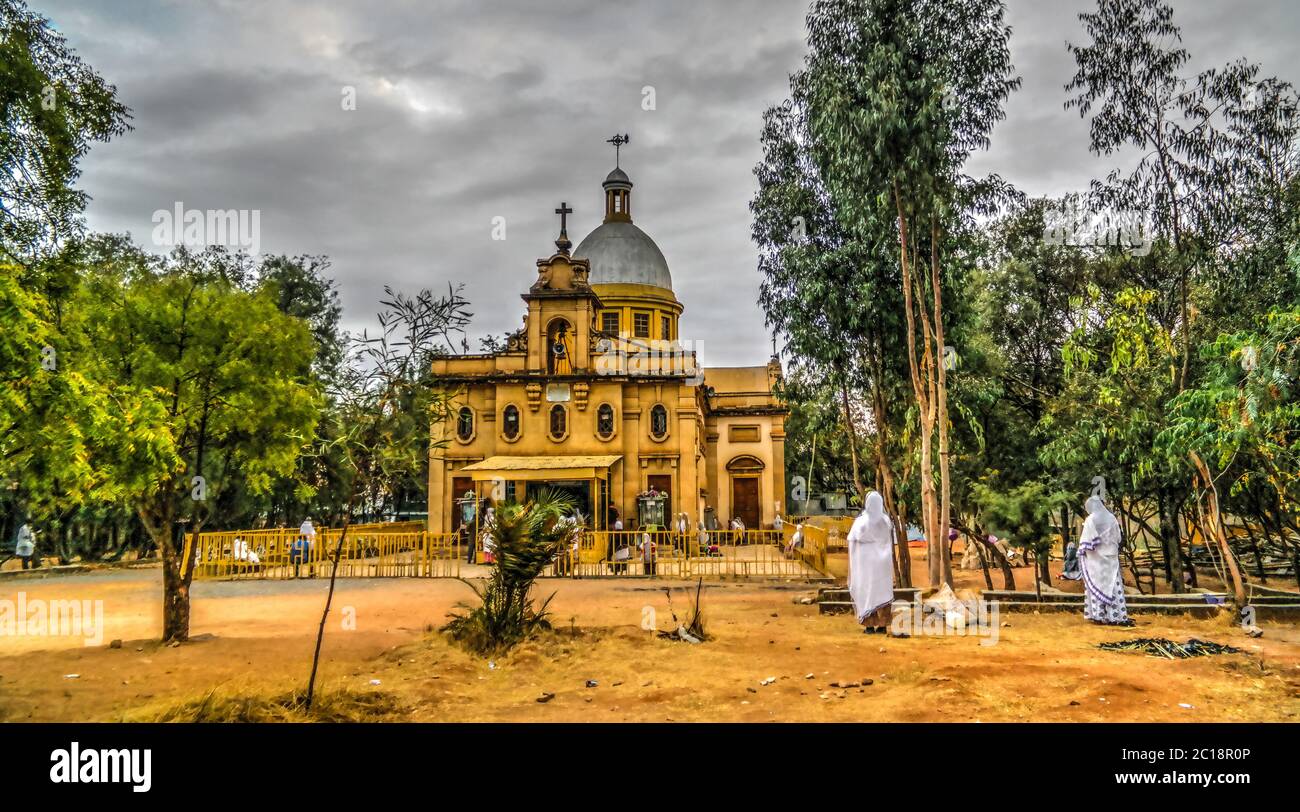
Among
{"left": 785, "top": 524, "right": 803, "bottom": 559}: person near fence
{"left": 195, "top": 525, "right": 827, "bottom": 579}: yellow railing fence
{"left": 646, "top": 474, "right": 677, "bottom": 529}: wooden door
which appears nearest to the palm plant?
{"left": 195, "top": 525, "right": 827, "bottom": 579}: yellow railing fence

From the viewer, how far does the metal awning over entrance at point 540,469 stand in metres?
24.4

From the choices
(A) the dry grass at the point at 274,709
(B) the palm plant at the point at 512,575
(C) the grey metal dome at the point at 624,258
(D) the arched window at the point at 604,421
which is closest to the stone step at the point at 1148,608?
(B) the palm plant at the point at 512,575

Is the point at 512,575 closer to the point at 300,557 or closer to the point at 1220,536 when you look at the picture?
the point at 1220,536

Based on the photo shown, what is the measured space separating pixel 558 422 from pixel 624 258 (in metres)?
11.6

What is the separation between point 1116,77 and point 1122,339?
4.64m

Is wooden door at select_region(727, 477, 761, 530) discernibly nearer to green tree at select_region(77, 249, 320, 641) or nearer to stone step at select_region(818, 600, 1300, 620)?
stone step at select_region(818, 600, 1300, 620)

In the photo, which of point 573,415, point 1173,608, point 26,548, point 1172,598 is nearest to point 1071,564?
point 1172,598

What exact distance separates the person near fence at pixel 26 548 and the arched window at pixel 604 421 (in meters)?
16.7

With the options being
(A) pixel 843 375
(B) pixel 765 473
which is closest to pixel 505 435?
(B) pixel 765 473

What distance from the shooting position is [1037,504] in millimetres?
13688

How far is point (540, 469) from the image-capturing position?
24.7 metres
